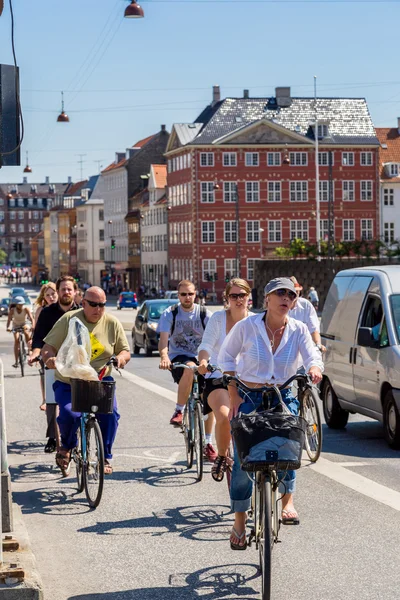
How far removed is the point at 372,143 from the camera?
348 feet

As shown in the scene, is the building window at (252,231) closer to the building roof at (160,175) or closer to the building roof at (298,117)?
the building roof at (298,117)

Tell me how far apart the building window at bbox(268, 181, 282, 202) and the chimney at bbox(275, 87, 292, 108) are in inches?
274

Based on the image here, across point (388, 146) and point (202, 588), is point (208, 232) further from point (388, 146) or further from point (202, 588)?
point (202, 588)

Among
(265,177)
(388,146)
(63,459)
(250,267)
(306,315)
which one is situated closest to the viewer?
(63,459)

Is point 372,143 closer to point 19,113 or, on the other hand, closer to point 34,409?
point 34,409

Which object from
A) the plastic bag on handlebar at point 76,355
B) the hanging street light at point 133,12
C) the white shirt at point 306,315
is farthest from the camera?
the hanging street light at point 133,12

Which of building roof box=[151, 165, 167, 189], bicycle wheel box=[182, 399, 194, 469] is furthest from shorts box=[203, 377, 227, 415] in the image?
building roof box=[151, 165, 167, 189]

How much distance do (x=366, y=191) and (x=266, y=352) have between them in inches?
3960

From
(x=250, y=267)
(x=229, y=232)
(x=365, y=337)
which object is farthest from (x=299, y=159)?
(x=365, y=337)

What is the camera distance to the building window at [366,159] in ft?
349

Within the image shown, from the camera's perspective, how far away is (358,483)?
36.2 ft

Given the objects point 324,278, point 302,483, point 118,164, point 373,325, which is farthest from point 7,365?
point 118,164

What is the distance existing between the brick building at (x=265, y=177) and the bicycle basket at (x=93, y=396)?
90379 millimetres

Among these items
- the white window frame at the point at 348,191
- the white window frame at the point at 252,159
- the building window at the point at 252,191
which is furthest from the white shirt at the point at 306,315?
the white window frame at the point at 348,191
